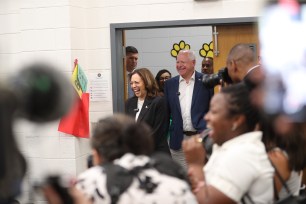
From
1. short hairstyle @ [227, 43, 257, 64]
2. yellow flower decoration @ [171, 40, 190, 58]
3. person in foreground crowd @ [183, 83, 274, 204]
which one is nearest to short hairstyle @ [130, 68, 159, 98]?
short hairstyle @ [227, 43, 257, 64]

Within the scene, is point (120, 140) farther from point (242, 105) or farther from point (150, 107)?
point (150, 107)

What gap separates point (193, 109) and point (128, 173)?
2.67 meters

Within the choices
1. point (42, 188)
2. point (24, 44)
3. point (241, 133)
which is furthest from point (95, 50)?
point (42, 188)

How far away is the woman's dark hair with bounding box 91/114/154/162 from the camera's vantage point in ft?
6.36

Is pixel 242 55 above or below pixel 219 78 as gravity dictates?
above

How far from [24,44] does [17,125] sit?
3751 millimetres

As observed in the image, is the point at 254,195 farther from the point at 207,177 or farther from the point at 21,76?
the point at 21,76

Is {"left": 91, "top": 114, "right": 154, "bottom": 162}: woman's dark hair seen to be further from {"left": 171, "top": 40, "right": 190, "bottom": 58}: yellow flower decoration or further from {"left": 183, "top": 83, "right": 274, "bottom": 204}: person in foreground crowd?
{"left": 171, "top": 40, "right": 190, "bottom": 58}: yellow flower decoration

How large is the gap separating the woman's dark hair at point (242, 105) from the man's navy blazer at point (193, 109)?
215cm

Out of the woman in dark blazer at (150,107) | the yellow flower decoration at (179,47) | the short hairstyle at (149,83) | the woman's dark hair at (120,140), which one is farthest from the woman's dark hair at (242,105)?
the yellow flower decoration at (179,47)

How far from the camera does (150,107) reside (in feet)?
14.1

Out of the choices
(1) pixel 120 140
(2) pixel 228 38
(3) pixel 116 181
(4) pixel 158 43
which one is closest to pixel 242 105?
(1) pixel 120 140

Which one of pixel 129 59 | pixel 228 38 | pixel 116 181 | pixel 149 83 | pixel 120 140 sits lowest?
pixel 116 181

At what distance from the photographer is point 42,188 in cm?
129
